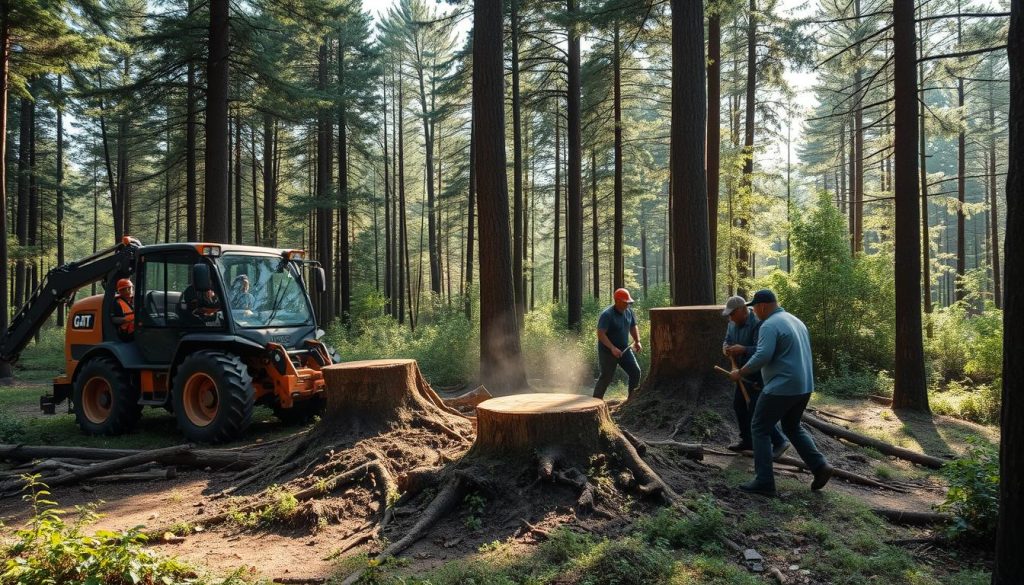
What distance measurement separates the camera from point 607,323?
919 centimetres

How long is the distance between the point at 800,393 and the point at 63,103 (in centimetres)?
2170

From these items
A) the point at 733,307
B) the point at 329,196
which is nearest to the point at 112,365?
the point at 733,307

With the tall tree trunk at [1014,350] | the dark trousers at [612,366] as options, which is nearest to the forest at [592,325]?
the tall tree trunk at [1014,350]

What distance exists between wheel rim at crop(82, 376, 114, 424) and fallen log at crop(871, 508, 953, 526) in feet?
33.3

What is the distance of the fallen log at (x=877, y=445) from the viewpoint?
752 centimetres

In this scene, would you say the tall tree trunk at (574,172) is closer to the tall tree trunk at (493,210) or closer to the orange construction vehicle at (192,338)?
the tall tree trunk at (493,210)

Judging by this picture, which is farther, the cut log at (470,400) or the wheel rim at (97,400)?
the wheel rim at (97,400)

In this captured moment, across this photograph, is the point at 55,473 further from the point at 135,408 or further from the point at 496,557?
the point at 496,557

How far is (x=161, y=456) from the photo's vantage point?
7109 mm

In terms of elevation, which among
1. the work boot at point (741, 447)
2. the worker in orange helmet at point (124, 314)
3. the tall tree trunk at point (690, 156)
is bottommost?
the work boot at point (741, 447)

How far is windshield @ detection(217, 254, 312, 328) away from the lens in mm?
8711

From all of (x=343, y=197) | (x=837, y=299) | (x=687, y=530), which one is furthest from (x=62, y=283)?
(x=837, y=299)

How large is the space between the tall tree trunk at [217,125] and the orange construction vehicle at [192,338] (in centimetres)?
336

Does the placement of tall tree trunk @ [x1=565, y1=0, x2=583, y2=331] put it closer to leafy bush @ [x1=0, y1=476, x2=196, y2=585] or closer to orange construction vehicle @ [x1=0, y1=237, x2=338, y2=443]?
orange construction vehicle @ [x1=0, y1=237, x2=338, y2=443]
